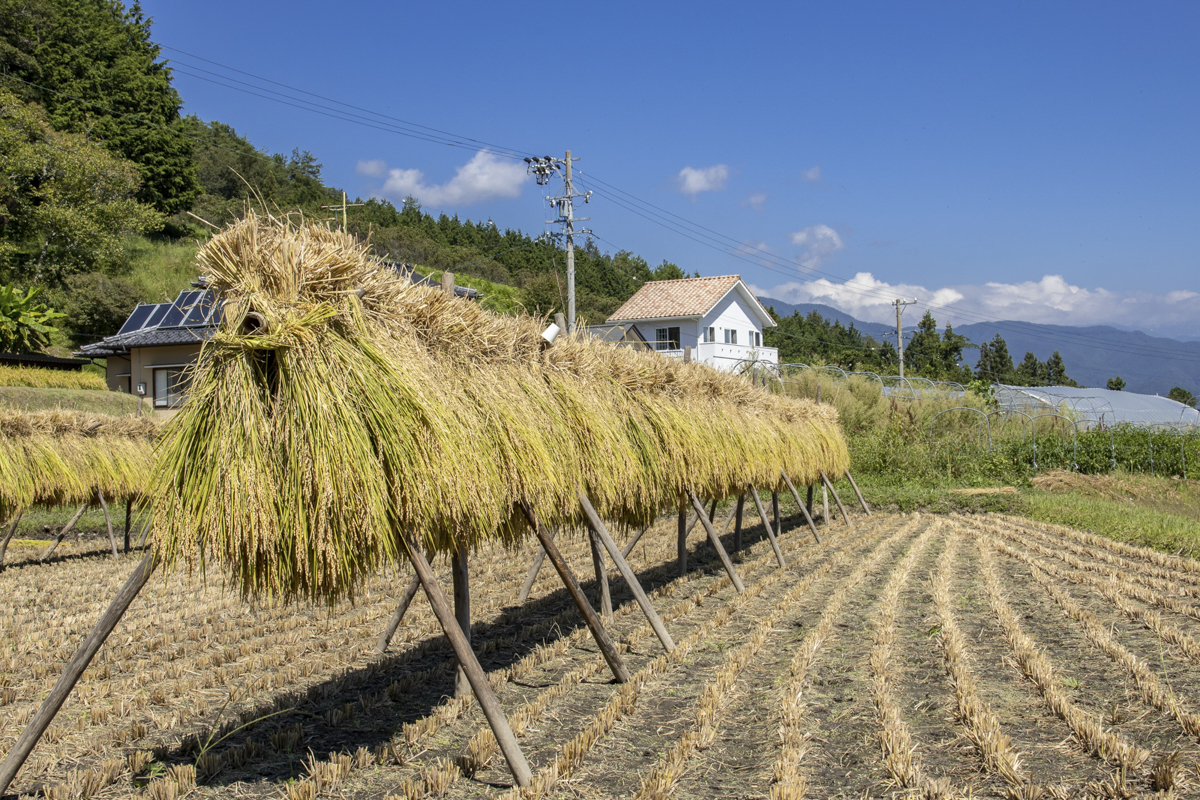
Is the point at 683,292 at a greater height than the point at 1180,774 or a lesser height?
greater

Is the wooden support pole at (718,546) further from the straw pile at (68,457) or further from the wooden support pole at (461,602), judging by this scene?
the straw pile at (68,457)

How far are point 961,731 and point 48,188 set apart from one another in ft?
131

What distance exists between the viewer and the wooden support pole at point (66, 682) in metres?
3.56

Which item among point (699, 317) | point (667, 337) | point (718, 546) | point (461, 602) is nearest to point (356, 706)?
point (461, 602)

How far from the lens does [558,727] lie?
4.73m

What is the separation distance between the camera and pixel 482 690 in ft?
12.6

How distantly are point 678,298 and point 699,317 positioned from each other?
272cm

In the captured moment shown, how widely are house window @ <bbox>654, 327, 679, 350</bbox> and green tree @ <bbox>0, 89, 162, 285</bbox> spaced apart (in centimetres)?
2590

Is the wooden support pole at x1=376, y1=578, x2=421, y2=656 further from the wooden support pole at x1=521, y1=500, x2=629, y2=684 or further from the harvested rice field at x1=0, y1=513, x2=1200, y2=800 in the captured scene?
the wooden support pole at x1=521, y1=500, x2=629, y2=684

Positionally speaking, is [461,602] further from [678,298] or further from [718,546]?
[678,298]

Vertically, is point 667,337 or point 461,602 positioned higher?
point 667,337

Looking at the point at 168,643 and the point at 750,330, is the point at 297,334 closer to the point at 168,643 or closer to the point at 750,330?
the point at 168,643

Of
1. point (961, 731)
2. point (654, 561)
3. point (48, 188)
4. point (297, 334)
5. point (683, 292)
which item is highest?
point (48, 188)

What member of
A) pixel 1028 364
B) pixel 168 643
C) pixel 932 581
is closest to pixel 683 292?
pixel 932 581
